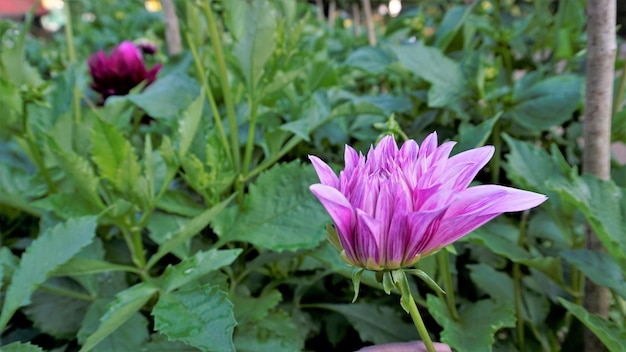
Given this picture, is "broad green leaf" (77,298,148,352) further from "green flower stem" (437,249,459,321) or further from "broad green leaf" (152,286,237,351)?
"green flower stem" (437,249,459,321)

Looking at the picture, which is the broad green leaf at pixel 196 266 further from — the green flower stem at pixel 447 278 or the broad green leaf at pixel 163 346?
the green flower stem at pixel 447 278

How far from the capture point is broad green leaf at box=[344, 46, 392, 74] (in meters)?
0.80

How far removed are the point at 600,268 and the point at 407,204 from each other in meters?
0.27

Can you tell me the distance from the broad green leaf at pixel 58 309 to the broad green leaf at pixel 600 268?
465 mm

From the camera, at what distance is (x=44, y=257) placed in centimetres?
48

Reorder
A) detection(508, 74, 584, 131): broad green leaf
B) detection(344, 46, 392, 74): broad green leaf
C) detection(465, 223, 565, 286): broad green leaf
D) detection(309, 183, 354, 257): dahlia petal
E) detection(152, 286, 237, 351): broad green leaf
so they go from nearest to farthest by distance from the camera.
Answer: detection(309, 183, 354, 257): dahlia petal
detection(152, 286, 237, 351): broad green leaf
detection(465, 223, 565, 286): broad green leaf
detection(508, 74, 584, 131): broad green leaf
detection(344, 46, 392, 74): broad green leaf

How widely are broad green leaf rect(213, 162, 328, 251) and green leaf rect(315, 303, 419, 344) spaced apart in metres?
0.11

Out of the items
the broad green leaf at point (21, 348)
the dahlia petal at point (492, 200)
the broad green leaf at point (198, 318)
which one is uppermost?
the dahlia petal at point (492, 200)

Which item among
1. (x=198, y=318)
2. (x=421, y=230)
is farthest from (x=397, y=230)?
(x=198, y=318)

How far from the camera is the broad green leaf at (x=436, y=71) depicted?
0.69 m

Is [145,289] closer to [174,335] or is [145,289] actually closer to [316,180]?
[174,335]

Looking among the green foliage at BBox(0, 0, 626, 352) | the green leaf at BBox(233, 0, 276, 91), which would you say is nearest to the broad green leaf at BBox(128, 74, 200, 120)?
the green foliage at BBox(0, 0, 626, 352)

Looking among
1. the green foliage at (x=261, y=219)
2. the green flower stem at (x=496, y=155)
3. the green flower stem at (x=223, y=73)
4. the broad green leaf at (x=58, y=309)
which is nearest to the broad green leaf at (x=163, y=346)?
the green foliage at (x=261, y=219)

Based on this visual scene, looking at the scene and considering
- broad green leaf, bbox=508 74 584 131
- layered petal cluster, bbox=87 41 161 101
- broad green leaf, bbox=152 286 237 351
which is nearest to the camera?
broad green leaf, bbox=152 286 237 351
